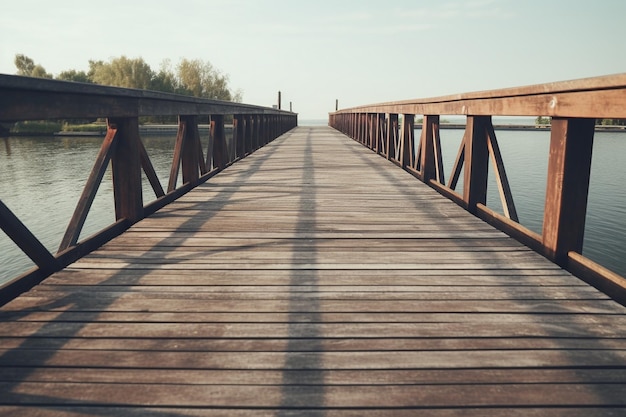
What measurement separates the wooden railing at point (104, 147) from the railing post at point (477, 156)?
2.83 m

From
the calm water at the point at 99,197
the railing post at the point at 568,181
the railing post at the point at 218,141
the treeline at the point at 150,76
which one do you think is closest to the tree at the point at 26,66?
the treeline at the point at 150,76

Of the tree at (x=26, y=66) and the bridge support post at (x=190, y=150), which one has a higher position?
the tree at (x=26, y=66)

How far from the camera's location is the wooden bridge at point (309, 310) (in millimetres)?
1675

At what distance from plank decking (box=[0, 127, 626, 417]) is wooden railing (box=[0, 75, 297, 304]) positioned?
0.52ft

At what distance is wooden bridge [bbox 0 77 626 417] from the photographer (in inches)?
65.9

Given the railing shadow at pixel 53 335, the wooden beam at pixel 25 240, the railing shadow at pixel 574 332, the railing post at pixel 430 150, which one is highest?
the railing post at pixel 430 150

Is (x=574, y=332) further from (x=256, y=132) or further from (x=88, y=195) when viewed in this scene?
(x=256, y=132)

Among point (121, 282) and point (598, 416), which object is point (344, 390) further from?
point (121, 282)

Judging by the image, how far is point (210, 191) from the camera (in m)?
5.70

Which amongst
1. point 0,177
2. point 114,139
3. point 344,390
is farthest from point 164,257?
point 0,177

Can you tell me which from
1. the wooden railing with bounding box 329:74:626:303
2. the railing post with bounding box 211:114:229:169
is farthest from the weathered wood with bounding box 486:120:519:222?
the railing post with bounding box 211:114:229:169

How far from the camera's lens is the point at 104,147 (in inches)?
137

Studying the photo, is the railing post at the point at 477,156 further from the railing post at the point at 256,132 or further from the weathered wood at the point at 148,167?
the railing post at the point at 256,132

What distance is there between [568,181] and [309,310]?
1.74 meters
